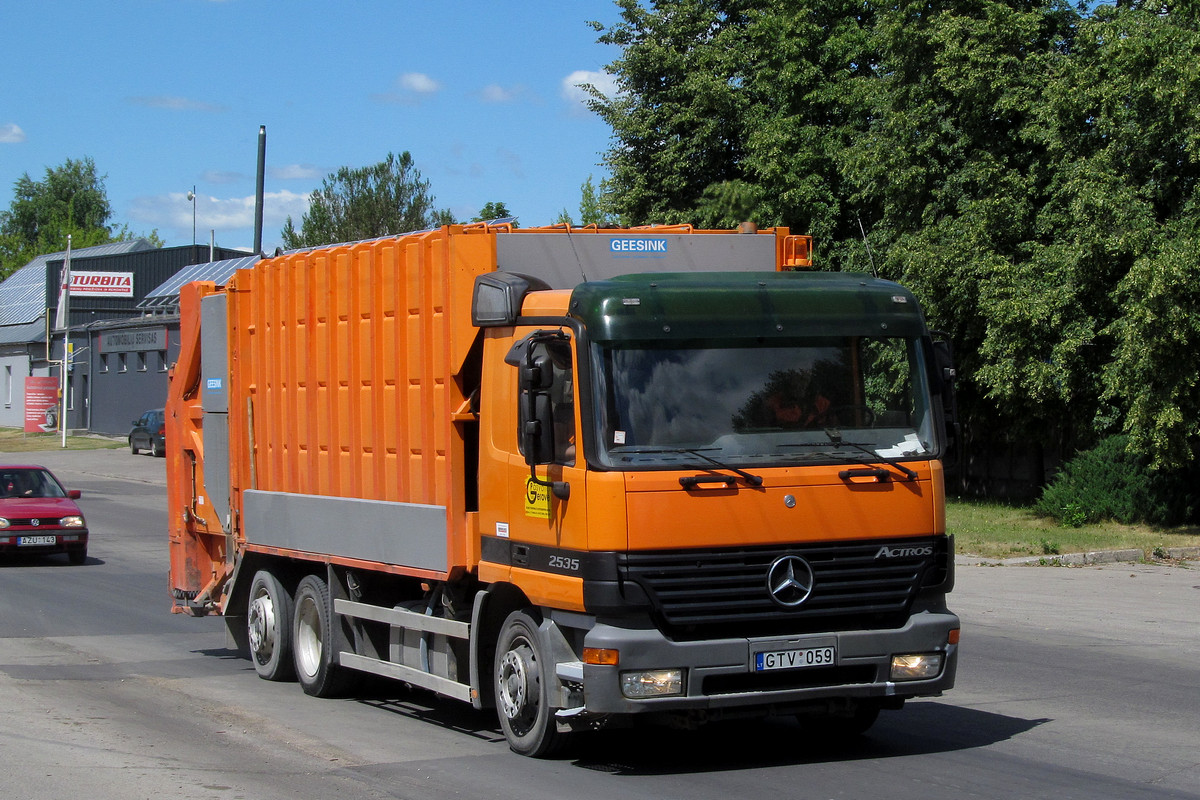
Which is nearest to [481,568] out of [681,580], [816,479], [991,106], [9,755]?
[681,580]

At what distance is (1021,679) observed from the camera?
1082 cm

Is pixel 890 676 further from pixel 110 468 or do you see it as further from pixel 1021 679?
pixel 110 468

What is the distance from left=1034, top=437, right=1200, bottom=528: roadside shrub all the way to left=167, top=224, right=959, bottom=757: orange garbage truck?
15643 mm

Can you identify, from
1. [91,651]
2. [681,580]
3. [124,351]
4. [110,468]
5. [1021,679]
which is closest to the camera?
[681,580]

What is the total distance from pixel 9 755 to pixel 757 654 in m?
4.60

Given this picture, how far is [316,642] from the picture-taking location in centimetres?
1053

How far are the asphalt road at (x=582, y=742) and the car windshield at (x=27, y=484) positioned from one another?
7949 millimetres

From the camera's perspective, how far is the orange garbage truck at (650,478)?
721cm

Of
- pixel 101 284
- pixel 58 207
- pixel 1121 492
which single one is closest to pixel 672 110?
pixel 1121 492

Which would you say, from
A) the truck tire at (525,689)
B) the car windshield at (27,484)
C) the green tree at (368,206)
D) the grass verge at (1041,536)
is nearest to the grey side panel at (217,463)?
the truck tire at (525,689)

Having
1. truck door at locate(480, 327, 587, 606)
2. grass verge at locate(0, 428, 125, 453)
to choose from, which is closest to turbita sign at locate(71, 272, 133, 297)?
grass verge at locate(0, 428, 125, 453)

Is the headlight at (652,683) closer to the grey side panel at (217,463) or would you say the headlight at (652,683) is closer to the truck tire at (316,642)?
the truck tire at (316,642)

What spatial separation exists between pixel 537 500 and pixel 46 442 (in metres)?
54.8

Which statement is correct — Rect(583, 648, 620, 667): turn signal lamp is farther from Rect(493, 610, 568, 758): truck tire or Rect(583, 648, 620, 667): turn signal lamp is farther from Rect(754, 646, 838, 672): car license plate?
Rect(754, 646, 838, 672): car license plate
